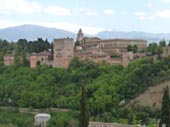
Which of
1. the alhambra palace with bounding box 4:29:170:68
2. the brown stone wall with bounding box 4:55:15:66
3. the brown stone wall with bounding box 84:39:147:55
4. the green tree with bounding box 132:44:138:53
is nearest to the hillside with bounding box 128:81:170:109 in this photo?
the alhambra palace with bounding box 4:29:170:68

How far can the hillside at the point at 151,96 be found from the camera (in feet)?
124

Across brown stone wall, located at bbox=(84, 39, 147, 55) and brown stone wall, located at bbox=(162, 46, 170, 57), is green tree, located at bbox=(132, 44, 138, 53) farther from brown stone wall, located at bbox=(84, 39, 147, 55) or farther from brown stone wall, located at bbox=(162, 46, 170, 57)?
brown stone wall, located at bbox=(162, 46, 170, 57)

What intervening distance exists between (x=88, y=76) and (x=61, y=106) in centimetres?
421

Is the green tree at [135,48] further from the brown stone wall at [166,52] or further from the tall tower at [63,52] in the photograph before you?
the brown stone wall at [166,52]

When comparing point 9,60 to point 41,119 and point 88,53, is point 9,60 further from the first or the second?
point 41,119

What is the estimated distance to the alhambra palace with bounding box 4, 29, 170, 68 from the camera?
44.3 meters

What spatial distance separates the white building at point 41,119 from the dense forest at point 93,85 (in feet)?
8.16

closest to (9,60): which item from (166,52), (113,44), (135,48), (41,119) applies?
(113,44)

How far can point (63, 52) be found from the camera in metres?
45.3

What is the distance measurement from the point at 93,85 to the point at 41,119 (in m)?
5.22

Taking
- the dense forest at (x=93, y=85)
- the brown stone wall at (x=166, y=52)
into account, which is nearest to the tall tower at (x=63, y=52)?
the dense forest at (x=93, y=85)

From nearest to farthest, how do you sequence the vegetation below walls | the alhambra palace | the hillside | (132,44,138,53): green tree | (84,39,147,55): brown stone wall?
the hillside → the vegetation below walls → the alhambra palace → (132,44,138,53): green tree → (84,39,147,55): brown stone wall

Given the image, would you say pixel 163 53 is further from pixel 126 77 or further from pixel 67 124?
pixel 67 124

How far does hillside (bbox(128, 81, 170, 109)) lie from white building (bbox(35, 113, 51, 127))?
5441 mm
